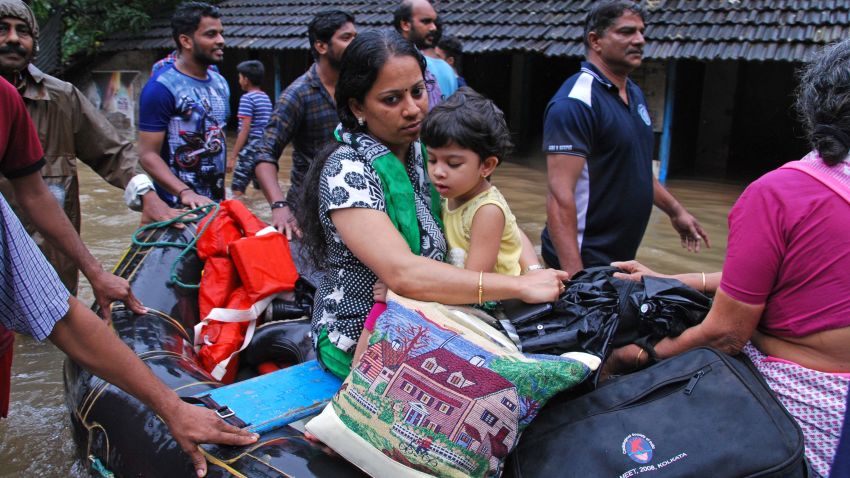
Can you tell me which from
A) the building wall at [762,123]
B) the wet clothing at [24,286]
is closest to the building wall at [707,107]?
the building wall at [762,123]

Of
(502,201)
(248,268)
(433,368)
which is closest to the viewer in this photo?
(433,368)

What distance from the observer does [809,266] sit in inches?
67.8

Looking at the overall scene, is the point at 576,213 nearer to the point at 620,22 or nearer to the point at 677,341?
the point at 620,22

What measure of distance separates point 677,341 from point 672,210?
177cm

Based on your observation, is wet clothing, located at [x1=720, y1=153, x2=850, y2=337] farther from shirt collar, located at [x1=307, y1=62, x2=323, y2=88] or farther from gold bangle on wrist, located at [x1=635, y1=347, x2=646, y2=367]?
shirt collar, located at [x1=307, y1=62, x2=323, y2=88]

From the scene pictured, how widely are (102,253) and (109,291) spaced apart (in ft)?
16.1

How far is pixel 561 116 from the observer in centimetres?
321

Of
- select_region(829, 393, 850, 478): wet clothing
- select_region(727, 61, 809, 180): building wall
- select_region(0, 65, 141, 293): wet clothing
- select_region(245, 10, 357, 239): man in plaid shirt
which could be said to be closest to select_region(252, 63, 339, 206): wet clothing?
select_region(245, 10, 357, 239): man in plaid shirt

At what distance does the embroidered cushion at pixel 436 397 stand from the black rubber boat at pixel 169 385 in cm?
25

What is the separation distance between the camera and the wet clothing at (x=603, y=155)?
3207mm

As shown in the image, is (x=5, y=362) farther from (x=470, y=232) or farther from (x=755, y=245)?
(x=755, y=245)

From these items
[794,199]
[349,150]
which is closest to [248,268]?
[349,150]

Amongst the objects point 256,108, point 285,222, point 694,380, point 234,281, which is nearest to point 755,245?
point 694,380

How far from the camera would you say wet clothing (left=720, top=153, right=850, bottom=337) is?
1688 mm
